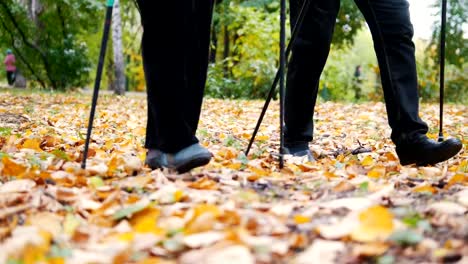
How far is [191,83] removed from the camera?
229cm

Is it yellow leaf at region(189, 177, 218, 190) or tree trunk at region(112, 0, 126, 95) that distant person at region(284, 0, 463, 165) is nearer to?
yellow leaf at region(189, 177, 218, 190)

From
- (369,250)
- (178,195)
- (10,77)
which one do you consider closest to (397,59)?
(178,195)

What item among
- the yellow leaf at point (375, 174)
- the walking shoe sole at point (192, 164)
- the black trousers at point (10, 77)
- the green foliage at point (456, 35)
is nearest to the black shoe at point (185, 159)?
the walking shoe sole at point (192, 164)

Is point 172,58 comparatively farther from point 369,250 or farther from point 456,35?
point 456,35

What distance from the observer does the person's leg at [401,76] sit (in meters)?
2.43

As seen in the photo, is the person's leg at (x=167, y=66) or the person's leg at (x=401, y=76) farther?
the person's leg at (x=401, y=76)

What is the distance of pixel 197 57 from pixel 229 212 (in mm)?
962

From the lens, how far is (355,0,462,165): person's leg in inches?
95.8

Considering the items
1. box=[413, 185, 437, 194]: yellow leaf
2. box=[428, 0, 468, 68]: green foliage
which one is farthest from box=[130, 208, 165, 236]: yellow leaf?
box=[428, 0, 468, 68]: green foliage

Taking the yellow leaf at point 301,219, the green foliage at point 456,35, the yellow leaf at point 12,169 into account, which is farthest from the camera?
the green foliage at point 456,35

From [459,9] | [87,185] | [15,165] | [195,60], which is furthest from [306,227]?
[459,9]

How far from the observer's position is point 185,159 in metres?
2.15

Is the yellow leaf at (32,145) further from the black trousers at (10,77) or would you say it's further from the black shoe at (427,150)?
A: the black trousers at (10,77)

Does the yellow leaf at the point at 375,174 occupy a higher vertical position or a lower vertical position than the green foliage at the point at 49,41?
lower
